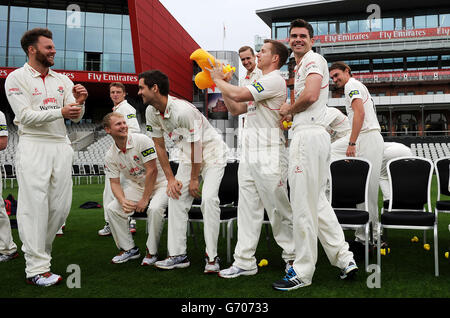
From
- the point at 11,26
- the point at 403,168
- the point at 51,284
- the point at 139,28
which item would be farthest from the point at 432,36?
the point at 51,284

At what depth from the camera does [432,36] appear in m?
38.3

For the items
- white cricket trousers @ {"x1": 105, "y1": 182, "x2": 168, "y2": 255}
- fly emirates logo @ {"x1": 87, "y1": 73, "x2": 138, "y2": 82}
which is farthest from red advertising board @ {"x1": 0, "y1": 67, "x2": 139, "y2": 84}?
white cricket trousers @ {"x1": 105, "y1": 182, "x2": 168, "y2": 255}

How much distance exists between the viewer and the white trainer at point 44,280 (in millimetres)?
3031

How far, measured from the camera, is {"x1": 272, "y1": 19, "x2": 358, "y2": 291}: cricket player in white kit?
2900mm

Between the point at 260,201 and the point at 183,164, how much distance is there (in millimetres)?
846

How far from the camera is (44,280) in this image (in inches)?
120

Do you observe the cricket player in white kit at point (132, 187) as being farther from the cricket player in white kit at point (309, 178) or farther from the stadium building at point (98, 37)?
the stadium building at point (98, 37)

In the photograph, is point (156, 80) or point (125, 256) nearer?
point (156, 80)

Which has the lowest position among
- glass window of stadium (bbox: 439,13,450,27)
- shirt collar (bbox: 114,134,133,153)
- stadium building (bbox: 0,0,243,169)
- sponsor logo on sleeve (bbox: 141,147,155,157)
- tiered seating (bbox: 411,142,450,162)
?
sponsor logo on sleeve (bbox: 141,147,155,157)

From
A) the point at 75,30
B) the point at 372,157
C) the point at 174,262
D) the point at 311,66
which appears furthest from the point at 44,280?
the point at 75,30

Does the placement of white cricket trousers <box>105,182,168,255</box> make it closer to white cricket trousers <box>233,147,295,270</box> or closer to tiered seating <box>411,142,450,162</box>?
white cricket trousers <box>233,147,295,270</box>

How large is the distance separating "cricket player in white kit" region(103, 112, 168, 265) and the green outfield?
0.23 meters

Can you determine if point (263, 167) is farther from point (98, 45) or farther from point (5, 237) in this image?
point (98, 45)
